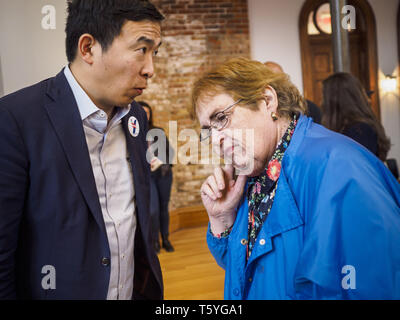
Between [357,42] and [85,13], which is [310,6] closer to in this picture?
[357,42]

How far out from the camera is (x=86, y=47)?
127 centimetres

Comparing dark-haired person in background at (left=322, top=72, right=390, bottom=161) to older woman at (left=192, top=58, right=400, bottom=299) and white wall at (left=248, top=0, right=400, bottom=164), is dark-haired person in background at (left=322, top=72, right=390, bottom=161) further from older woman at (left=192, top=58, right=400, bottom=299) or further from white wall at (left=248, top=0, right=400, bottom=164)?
white wall at (left=248, top=0, right=400, bottom=164)

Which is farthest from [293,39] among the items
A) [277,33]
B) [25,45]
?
[25,45]

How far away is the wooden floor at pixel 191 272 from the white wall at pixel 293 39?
141 inches

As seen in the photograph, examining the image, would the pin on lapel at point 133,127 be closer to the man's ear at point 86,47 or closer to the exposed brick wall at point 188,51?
the man's ear at point 86,47

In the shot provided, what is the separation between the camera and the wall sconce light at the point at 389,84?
712 centimetres

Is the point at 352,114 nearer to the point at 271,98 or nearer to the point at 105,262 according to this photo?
the point at 271,98

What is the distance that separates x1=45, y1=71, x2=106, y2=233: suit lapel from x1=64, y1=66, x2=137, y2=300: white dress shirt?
0.18ft

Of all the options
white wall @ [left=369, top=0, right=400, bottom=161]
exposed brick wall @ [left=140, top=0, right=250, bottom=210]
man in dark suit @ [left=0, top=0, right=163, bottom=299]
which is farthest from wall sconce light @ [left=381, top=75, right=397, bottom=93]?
man in dark suit @ [left=0, top=0, right=163, bottom=299]

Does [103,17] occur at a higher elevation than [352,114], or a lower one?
higher

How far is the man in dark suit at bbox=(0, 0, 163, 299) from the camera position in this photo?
112 centimetres

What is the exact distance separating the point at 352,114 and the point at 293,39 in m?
4.69
